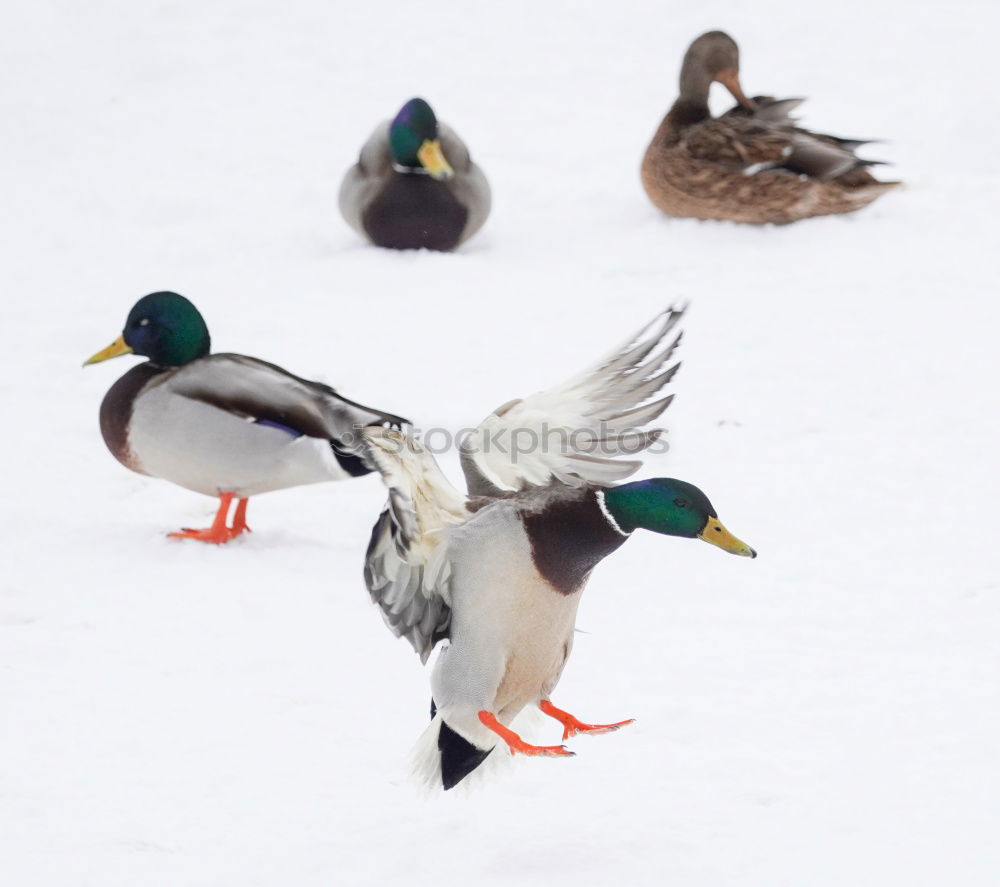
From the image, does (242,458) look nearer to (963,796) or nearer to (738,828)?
(738,828)

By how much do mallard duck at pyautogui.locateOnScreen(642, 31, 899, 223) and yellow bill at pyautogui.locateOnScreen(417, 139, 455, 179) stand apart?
0.92 m

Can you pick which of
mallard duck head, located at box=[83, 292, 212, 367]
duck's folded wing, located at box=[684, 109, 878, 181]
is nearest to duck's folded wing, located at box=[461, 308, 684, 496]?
mallard duck head, located at box=[83, 292, 212, 367]

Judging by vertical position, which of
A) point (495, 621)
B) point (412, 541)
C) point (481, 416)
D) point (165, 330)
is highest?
point (412, 541)

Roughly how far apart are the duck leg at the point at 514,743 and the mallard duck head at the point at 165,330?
2167 millimetres

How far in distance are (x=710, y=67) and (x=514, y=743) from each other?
499cm

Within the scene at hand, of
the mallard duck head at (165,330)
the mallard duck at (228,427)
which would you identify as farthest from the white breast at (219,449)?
the mallard duck head at (165,330)

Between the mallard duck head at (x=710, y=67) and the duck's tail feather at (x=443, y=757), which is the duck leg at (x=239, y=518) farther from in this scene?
the mallard duck head at (x=710, y=67)

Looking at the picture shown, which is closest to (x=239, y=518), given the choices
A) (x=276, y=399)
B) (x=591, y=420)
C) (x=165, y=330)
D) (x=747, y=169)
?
(x=276, y=399)

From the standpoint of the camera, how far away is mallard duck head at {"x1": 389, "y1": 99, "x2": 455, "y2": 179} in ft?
22.2

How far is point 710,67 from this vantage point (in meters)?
7.08

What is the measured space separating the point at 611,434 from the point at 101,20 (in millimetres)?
7957

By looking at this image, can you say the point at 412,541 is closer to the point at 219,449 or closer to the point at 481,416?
the point at 219,449

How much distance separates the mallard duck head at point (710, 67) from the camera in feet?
23.2

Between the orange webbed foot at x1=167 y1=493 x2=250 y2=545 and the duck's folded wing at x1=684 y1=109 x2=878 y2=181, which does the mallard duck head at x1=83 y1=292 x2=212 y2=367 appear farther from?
the duck's folded wing at x1=684 y1=109 x2=878 y2=181
